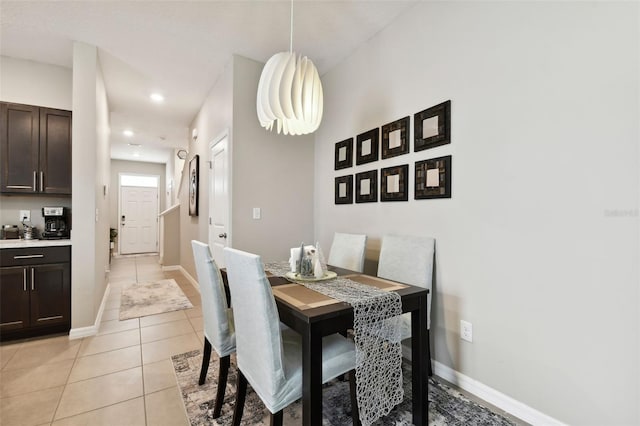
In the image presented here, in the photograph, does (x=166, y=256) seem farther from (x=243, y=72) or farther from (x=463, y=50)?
(x=463, y=50)

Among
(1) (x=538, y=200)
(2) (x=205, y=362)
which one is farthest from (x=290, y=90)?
(2) (x=205, y=362)

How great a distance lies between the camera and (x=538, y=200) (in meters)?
1.55

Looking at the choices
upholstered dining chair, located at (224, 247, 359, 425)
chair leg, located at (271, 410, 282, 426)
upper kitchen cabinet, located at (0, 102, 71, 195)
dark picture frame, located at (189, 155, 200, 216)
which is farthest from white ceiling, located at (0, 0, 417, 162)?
chair leg, located at (271, 410, 282, 426)

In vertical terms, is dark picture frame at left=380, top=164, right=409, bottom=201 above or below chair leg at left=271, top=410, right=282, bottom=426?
above

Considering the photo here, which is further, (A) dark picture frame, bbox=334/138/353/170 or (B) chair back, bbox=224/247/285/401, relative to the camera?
(A) dark picture frame, bbox=334/138/353/170

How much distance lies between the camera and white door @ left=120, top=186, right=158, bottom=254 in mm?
8133

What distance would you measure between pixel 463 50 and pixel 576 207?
48.5 inches

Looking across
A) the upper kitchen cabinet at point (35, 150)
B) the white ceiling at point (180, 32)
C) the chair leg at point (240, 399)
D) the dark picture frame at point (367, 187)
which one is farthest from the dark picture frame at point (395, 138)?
the upper kitchen cabinet at point (35, 150)

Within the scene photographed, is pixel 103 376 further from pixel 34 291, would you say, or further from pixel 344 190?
pixel 344 190

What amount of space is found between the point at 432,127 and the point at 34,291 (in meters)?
3.82

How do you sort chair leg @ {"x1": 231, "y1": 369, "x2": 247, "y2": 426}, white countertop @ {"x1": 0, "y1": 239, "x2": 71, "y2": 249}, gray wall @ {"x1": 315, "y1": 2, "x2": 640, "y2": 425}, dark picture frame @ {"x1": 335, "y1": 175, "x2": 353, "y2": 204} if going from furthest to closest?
dark picture frame @ {"x1": 335, "y1": 175, "x2": 353, "y2": 204}, white countertop @ {"x1": 0, "y1": 239, "x2": 71, "y2": 249}, chair leg @ {"x1": 231, "y1": 369, "x2": 247, "y2": 426}, gray wall @ {"x1": 315, "y1": 2, "x2": 640, "y2": 425}

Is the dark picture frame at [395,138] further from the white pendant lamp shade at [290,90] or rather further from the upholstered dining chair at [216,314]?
the upholstered dining chair at [216,314]

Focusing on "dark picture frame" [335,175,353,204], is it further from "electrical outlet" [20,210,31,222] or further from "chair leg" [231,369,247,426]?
"electrical outlet" [20,210,31,222]

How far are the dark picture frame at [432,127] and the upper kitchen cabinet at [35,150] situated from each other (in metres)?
3.53
